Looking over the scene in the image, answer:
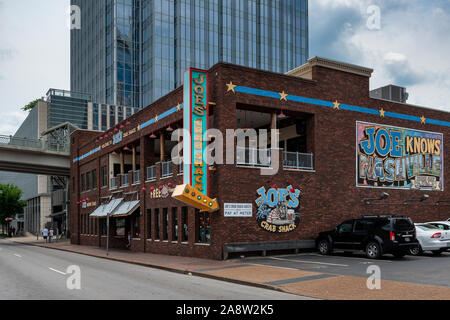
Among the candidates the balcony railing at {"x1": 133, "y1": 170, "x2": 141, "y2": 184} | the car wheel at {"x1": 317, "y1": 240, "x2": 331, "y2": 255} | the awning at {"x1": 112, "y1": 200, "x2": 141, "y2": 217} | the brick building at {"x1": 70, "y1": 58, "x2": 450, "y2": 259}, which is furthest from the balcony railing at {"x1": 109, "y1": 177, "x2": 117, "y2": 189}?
the car wheel at {"x1": 317, "y1": 240, "x2": 331, "y2": 255}

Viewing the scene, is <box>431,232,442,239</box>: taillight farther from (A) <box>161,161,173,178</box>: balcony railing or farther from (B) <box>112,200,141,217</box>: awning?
(B) <box>112,200,141,217</box>: awning

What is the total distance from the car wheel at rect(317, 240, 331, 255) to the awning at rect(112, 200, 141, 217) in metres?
12.6

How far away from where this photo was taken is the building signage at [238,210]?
21.0 metres

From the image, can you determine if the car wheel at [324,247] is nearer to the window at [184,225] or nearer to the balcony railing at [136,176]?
the window at [184,225]

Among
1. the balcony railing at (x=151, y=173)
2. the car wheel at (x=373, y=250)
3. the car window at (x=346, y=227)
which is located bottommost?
the car wheel at (x=373, y=250)

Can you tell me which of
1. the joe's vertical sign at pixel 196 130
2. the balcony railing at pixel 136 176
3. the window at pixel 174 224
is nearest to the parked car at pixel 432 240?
the joe's vertical sign at pixel 196 130

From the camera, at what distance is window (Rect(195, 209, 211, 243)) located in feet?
73.5

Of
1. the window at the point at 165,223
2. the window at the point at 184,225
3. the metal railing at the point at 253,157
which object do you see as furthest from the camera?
the window at the point at 165,223

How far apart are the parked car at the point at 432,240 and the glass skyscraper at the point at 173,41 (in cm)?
7172

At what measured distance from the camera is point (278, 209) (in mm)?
22469

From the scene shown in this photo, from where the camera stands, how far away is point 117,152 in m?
36.3

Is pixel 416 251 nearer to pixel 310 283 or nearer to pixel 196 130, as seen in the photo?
pixel 310 283
